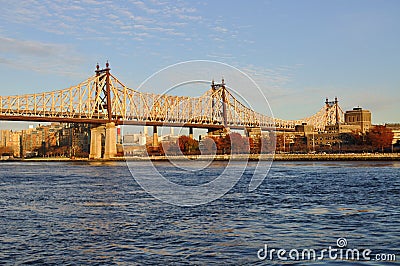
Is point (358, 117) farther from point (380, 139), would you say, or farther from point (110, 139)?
point (110, 139)

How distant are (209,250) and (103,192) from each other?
17367 millimetres

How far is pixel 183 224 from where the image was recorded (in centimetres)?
1673

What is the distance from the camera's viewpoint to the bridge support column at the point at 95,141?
9706 centimetres

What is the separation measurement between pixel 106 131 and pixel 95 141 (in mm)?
7900

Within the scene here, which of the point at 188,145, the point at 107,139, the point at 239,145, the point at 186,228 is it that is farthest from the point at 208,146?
the point at 186,228

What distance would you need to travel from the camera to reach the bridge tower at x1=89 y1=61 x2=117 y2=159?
9431cm

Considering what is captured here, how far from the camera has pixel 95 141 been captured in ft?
329

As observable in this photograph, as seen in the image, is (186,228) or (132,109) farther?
(132,109)

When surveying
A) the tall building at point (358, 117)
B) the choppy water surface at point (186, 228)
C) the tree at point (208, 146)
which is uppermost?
the tall building at point (358, 117)

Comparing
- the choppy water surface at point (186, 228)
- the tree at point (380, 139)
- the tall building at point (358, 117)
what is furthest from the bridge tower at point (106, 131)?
the tall building at point (358, 117)

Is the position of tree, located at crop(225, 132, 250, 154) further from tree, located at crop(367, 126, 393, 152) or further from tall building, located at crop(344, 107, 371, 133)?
tall building, located at crop(344, 107, 371, 133)

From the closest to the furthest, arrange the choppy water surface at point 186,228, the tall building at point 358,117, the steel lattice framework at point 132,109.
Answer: the choppy water surface at point 186,228
the steel lattice framework at point 132,109
the tall building at point 358,117

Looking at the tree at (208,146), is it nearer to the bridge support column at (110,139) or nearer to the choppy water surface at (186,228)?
the bridge support column at (110,139)

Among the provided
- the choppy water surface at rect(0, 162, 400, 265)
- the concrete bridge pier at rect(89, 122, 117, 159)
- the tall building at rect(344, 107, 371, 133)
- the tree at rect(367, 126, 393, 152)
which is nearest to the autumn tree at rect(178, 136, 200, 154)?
the concrete bridge pier at rect(89, 122, 117, 159)
